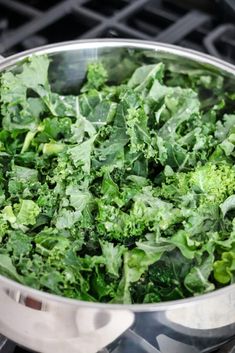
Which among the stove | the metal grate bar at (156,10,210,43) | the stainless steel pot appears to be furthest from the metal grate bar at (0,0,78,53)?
the stainless steel pot

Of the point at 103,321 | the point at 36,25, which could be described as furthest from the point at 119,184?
the point at 36,25

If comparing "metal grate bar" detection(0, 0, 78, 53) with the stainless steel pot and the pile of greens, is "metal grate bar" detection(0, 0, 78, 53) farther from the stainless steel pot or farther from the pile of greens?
the stainless steel pot

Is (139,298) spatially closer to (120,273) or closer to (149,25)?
(120,273)

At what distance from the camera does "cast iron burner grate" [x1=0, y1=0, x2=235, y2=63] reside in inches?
54.0

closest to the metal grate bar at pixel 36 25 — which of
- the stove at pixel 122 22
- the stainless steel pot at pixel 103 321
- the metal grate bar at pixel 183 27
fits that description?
the stove at pixel 122 22

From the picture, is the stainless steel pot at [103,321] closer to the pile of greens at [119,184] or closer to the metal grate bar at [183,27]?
the pile of greens at [119,184]

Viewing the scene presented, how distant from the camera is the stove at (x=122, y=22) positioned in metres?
1.37

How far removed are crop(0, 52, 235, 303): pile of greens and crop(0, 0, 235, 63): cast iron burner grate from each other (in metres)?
0.24

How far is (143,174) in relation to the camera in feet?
3.30

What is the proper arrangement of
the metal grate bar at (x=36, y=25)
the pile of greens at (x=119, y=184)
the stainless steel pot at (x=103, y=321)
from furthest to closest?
the metal grate bar at (x=36, y=25)
the pile of greens at (x=119, y=184)
the stainless steel pot at (x=103, y=321)

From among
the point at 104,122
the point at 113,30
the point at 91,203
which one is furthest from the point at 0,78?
the point at 113,30

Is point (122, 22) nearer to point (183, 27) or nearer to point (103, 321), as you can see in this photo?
point (183, 27)

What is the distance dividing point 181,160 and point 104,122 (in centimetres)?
14

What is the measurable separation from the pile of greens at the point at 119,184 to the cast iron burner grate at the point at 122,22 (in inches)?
9.3
